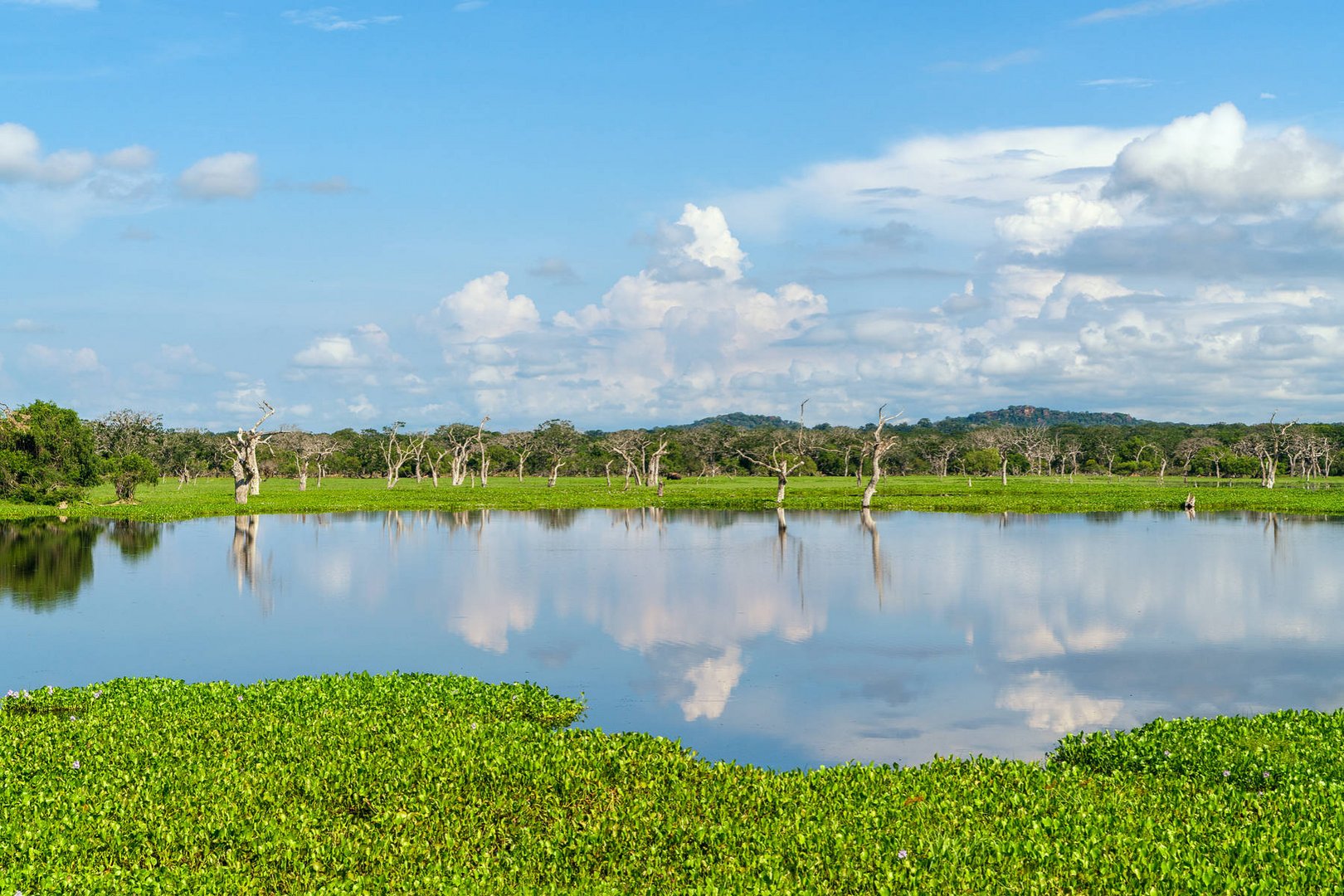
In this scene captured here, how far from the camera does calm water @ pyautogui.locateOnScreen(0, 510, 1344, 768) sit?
1978 centimetres

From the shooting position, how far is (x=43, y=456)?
234 ft

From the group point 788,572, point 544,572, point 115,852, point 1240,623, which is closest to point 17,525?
point 544,572

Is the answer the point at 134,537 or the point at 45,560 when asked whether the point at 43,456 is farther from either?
the point at 45,560

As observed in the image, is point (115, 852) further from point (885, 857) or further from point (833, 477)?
point (833, 477)

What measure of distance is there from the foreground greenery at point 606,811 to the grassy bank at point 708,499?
57.1 meters

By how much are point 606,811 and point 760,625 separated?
→ 54.8ft

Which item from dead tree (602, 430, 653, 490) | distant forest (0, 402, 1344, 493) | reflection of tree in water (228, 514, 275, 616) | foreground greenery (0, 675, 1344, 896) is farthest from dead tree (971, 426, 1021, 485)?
foreground greenery (0, 675, 1344, 896)

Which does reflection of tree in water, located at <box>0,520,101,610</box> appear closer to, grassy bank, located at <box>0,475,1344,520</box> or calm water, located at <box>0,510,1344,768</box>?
calm water, located at <box>0,510,1344,768</box>

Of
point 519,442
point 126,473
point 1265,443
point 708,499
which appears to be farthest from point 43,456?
point 1265,443

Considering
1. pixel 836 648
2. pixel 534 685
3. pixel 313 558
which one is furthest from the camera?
pixel 313 558

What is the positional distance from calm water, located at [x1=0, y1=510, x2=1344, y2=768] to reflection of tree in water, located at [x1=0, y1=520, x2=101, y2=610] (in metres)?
0.20

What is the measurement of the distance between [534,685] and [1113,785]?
10736 millimetres

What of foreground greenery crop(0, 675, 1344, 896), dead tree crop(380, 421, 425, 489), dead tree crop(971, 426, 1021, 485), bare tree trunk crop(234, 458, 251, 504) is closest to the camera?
foreground greenery crop(0, 675, 1344, 896)

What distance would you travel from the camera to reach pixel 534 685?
796 inches
